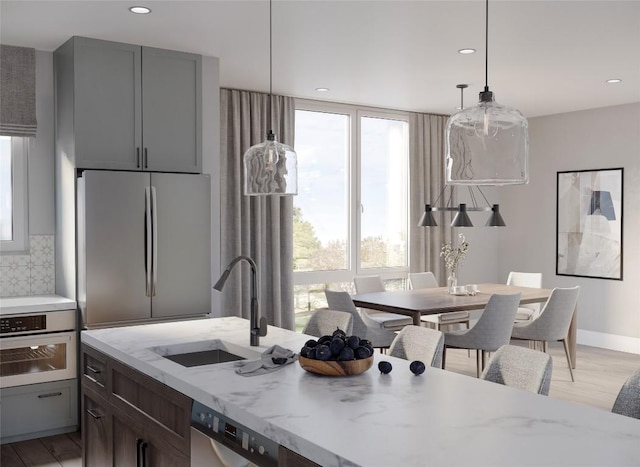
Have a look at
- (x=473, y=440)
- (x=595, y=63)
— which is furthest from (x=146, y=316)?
(x=595, y=63)

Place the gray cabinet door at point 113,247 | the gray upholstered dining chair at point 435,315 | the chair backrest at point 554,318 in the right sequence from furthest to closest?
1. the gray upholstered dining chair at point 435,315
2. the chair backrest at point 554,318
3. the gray cabinet door at point 113,247

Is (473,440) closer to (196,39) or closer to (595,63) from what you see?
(196,39)

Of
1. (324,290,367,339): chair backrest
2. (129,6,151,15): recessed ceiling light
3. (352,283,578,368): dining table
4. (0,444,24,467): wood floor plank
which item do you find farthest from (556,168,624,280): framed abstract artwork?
(0,444,24,467): wood floor plank

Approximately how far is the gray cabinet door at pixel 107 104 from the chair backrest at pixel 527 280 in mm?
4295

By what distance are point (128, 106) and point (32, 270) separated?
138cm

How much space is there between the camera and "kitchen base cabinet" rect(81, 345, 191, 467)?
96.2 inches

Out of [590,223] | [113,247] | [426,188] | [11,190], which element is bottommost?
[113,247]

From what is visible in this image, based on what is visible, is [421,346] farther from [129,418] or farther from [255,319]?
[129,418]

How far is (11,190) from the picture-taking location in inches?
191

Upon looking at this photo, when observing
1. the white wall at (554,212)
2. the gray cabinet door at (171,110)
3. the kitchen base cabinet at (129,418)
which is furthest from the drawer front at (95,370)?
the white wall at (554,212)

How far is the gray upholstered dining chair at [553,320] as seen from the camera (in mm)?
5680

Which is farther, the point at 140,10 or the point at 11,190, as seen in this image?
the point at 11,190

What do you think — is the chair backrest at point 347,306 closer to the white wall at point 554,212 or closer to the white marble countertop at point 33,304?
the white marble countertop at point 33,304

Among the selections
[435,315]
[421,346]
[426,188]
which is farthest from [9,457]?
[426,188]
